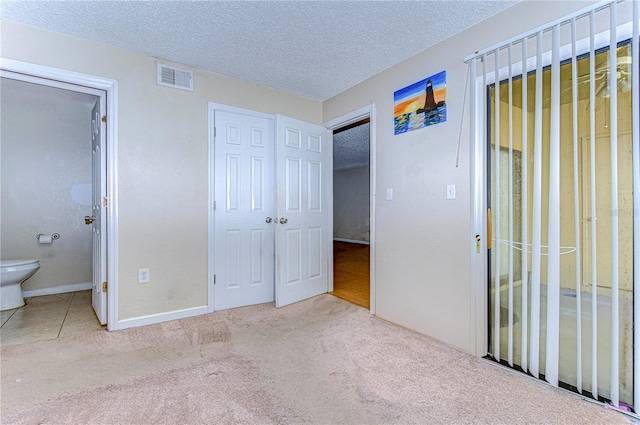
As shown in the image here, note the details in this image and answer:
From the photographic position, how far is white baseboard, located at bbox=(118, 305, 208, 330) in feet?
7.97

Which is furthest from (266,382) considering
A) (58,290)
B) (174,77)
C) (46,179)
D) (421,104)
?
(46,179)

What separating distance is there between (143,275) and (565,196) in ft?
10.2

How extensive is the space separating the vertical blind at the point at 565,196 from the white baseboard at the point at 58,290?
453cm

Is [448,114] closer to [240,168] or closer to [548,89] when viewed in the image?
[548,89]

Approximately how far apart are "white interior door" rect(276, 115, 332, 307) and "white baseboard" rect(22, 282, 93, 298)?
2.70m

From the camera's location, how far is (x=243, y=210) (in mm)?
3018

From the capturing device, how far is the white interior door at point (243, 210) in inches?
114

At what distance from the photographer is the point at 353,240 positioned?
28.2 feet

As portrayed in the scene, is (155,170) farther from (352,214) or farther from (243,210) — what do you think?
(352,214)

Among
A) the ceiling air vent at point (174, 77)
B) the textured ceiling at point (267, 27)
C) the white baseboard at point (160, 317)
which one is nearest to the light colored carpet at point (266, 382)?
the white baseboard at point (160, 317)

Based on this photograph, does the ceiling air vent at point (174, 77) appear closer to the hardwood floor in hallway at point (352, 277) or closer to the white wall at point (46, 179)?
the white wall at point (46, 179)

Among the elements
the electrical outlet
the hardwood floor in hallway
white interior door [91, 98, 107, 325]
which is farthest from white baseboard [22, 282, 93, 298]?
the hardwood floor in hallway

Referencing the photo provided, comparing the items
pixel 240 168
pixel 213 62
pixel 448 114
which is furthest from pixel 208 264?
pixel 448 114

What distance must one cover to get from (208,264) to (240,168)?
3.32 ft
